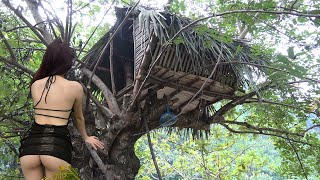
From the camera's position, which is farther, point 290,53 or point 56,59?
point 56,59

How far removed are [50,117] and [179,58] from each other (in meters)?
1.60

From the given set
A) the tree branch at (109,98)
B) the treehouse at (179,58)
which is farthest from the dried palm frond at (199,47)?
the tree branch at (109,98)

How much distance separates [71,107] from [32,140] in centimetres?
28

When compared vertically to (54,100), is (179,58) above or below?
above

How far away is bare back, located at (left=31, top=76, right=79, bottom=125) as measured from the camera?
6.74 ft

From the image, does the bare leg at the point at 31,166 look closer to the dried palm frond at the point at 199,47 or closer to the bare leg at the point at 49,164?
the bare leg at the point at 49,164

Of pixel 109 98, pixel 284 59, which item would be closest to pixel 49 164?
pixel 284 59

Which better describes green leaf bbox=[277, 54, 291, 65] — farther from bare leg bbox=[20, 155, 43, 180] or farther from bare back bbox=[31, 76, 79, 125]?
bare leg bbox=[20, 155, 43, 180]

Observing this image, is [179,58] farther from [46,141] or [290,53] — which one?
[46,141]

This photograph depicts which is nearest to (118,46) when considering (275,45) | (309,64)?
(275,45)

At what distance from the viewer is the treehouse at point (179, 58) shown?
3.21 m

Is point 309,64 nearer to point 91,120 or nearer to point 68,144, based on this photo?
point 91,120

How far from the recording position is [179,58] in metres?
3.36

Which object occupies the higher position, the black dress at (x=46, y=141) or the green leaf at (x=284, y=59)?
the green leaf at (x=284, y=59)
